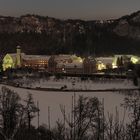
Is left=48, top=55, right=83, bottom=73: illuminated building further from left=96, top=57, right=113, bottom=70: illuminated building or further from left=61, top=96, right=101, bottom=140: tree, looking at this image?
left=61, top=96, right=101, bottom=140: tree

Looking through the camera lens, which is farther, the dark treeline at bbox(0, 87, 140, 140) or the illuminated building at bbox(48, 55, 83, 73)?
the illuminated building at bbox(48, 55, 83, 73)

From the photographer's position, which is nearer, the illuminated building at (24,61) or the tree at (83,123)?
the tree at (83,123)

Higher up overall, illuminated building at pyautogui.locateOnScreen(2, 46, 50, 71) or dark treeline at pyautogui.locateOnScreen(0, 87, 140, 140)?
illuminated building at pyautogui.locateOnScreen(2, 46, 50, 71)

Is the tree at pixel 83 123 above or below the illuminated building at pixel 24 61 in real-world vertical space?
below

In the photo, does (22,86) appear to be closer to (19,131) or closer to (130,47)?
(19,131)

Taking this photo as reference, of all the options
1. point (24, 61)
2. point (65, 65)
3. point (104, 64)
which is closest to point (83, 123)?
point (65, 65)

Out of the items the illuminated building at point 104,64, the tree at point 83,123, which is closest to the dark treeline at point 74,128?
the tree at point 83,123

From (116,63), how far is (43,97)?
19793 millimetres

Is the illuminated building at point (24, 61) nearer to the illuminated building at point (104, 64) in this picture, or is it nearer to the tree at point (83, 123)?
the illuminated building at point (104, 64)

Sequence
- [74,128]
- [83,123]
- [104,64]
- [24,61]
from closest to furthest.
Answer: [74,128] < [83,123] < [104,64] < [24,61]

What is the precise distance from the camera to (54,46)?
50.9m

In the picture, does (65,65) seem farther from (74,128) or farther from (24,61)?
(74,128)

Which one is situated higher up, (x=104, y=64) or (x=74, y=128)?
(x=104, y=64)

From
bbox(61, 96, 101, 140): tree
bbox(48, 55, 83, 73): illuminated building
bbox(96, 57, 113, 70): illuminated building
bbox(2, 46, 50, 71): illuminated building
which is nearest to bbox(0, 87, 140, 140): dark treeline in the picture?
bbox(61, 96, 101, 140): tree
